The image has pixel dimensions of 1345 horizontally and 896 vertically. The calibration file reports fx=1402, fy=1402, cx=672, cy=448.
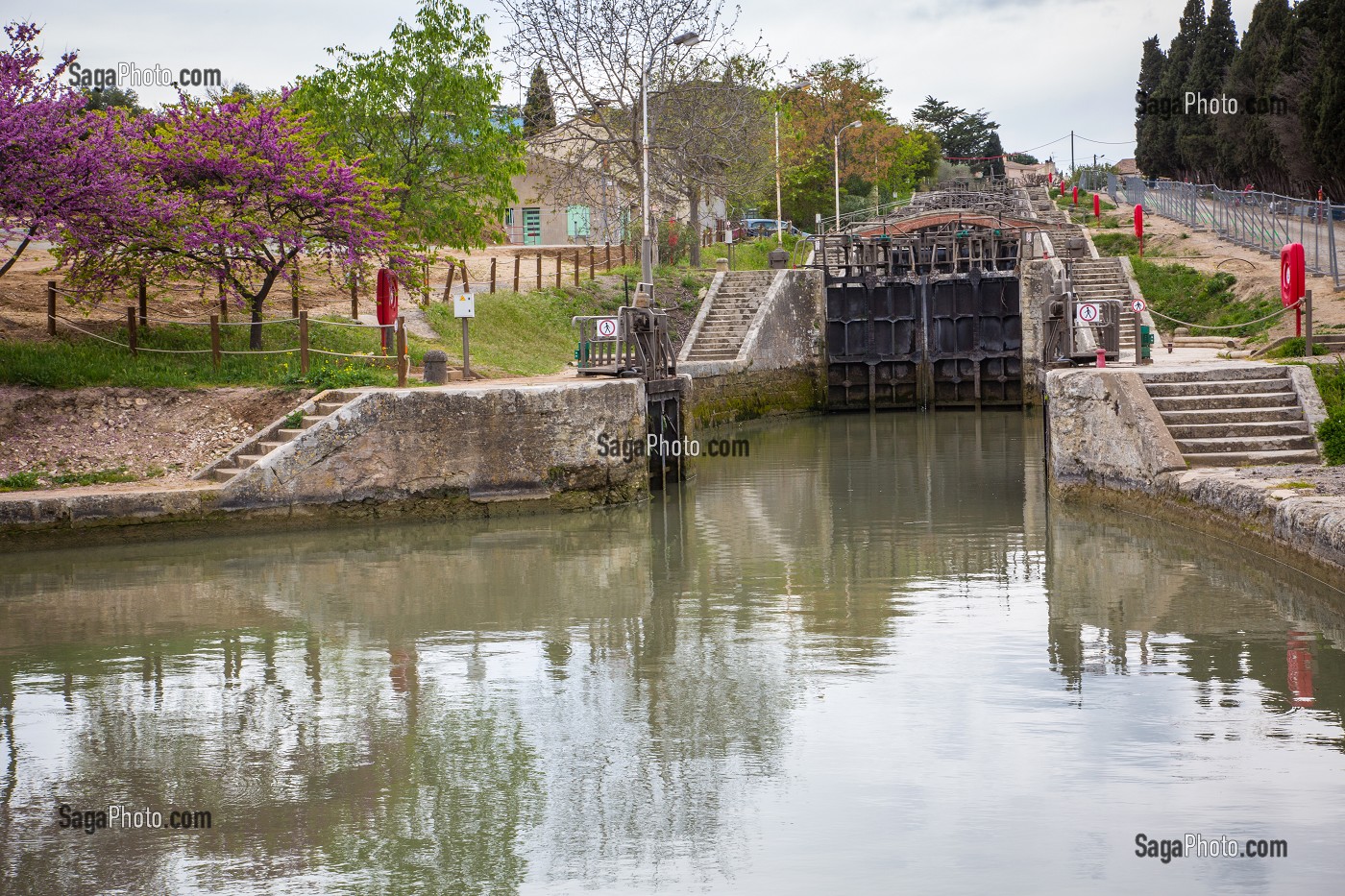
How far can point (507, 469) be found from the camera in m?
17.0

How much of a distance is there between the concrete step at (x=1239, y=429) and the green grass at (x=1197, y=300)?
27.3 feet

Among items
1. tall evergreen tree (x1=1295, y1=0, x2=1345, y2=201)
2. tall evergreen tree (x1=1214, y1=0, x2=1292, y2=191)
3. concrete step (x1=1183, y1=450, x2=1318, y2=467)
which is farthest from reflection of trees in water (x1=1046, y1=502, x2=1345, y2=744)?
tall evergreen tree (x1=1214, y1=0, x2=1292, y2=191)

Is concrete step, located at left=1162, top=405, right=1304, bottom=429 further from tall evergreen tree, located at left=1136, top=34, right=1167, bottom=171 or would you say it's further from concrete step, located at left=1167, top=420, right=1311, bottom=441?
tall evergreen tree, located at left=1136, top=34, right=1167, bottom=171

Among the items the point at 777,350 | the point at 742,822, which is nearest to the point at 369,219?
the point at 777,350

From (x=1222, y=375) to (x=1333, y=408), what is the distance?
4.94 ft

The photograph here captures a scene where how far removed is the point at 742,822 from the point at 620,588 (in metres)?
6.21

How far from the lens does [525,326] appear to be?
88.5 feet

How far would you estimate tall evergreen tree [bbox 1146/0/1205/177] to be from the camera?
5269 cm

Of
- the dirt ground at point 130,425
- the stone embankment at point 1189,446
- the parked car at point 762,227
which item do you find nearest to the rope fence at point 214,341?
the dirt ground at point 130,425

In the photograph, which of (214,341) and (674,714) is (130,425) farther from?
(674,714)

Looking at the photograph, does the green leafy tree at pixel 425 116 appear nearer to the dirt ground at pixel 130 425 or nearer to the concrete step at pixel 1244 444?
the dirt ground at pixel 130 425

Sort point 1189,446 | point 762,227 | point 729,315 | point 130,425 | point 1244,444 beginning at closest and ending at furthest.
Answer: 1. point 1244,444
2. point 1189,446
3. point 130,425
4. point 729,315
5. point 762,227

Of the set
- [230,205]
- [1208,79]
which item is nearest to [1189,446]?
[230,205]

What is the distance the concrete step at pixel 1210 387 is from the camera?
16.2 metres
